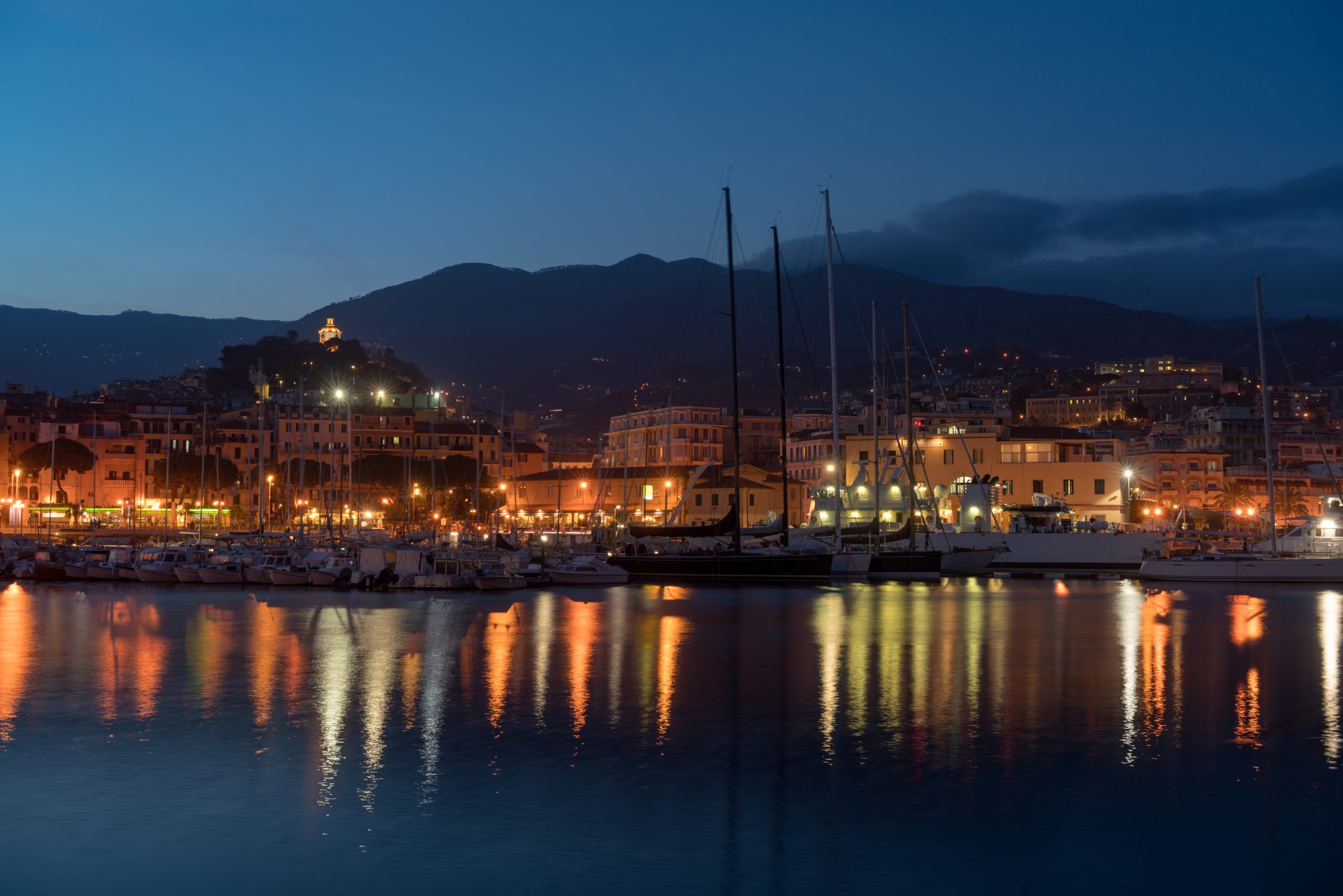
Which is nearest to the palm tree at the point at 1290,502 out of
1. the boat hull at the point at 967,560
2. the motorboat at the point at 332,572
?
the boat hull at the point at 967,560

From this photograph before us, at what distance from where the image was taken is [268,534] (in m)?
83.7

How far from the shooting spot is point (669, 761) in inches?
824

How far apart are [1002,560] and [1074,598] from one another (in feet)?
65.2

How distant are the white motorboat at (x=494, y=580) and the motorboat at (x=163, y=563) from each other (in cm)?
1777

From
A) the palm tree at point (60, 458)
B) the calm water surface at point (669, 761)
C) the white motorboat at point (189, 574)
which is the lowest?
the calm water surface at point (669, 761)

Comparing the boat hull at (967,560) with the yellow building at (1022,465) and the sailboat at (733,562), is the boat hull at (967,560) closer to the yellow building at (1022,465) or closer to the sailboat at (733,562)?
the sailboat at (733,562)

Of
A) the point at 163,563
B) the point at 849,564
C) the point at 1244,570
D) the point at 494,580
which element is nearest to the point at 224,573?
the point at 163,563

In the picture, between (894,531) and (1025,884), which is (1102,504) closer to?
(894,531)

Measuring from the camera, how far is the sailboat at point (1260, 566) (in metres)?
62.2

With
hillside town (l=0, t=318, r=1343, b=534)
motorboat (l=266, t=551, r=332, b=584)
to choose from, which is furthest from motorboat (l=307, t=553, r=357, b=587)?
hillside town (l=0, t=318, r=1343, b=534)

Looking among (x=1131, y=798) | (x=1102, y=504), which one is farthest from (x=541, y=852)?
(x=1102, y=504)

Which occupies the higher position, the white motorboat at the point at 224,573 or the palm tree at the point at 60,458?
the palm tree at the point at 60,458

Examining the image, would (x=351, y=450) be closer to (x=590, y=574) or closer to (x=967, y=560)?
(x=590, y=574)

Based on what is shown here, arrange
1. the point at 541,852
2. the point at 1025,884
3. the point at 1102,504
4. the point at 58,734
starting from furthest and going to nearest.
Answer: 1. the point at 1102,504
2. the point at 58,734
3. the point at 541,852
4. the point at 1025,884
